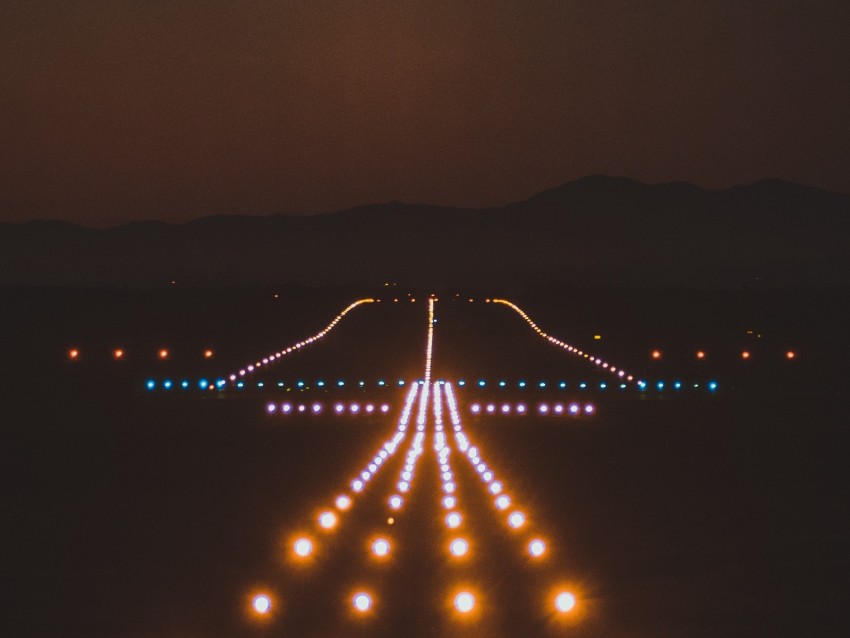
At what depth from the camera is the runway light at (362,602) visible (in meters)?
9.29

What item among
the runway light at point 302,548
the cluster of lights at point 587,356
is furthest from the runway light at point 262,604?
the cluster of lights at point 587,356

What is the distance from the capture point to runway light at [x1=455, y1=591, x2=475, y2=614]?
9.29 meters

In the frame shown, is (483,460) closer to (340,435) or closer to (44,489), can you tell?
(340,435)

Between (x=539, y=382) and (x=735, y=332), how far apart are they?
66.7 ft

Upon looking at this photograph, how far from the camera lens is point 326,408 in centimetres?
2427

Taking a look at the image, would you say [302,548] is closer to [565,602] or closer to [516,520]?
[516,520]

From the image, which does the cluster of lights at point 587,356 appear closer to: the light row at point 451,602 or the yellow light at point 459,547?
the yellow light at point 459,547

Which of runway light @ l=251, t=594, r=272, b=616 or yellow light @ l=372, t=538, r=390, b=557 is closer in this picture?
runway light @ l=251, t=594, r=272, b=616

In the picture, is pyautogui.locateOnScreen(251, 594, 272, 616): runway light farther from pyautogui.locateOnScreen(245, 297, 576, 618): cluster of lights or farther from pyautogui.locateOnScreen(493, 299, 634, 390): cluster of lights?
pyautogui.locateOnScreen(493, 299, 634, 390): cluster of lights

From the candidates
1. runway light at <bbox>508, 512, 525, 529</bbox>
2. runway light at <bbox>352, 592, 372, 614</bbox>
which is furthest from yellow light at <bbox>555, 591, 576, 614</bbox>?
runway light at <bbox>508, 512, 525, 529</bbox>

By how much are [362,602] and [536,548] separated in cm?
224

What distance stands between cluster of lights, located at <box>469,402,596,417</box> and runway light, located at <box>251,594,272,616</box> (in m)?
14.0

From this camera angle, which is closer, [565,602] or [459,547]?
[565,602]

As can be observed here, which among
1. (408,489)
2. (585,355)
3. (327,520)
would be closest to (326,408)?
(408,489)
